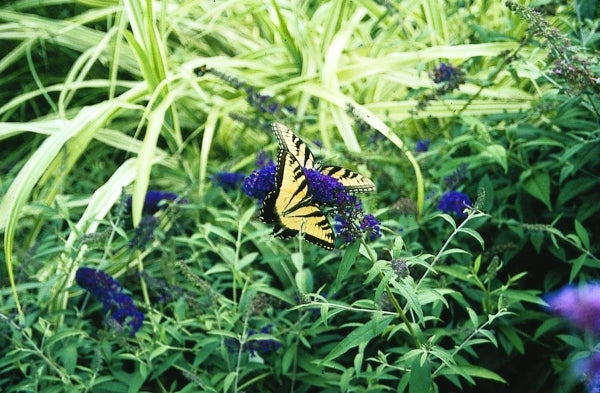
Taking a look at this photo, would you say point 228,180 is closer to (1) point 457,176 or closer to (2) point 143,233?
(2) point 143,233

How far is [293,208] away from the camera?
1.16 m

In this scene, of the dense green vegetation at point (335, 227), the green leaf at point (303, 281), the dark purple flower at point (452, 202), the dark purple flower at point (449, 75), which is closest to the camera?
the green leaf at point (303, 281)

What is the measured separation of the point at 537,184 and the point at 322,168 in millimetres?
814

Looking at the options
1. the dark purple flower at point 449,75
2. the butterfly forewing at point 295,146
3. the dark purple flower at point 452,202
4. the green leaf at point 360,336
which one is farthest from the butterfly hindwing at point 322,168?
the dark purple flower at point 449,75

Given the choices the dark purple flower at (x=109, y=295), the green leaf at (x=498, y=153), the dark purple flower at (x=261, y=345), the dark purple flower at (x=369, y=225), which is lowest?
the dark purple flower at (x=261, y=345)

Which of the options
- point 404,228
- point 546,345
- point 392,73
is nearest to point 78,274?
point 404,228

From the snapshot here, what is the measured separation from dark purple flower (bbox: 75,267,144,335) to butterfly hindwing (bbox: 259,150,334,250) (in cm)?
46

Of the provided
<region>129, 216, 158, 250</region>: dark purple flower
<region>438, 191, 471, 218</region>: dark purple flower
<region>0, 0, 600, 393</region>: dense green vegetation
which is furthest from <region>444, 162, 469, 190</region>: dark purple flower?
<region>129, 216, 158, 250</region>: dark purple flower

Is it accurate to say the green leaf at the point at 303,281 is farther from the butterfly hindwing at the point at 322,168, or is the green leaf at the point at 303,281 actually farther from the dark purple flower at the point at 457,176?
the dark purple flower at the point at 457,176

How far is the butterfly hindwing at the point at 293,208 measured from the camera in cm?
110

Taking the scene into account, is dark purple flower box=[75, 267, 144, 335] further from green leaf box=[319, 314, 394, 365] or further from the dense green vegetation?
green leaf box=[319, 314, 394, 365]

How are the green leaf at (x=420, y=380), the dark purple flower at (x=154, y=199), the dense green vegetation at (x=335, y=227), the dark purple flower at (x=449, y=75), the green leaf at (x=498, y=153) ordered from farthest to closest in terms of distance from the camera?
the dark purple flower at (x=154, y=199), the dark purple flower at (x=449, y=75), the green leaf at (x=498, y=153), the dense green vegetation at (x=335, y=227), the green leaf at (x=420, y=380)

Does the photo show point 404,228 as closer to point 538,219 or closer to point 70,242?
point 538,219

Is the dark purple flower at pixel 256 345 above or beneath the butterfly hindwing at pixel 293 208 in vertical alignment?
beneath
